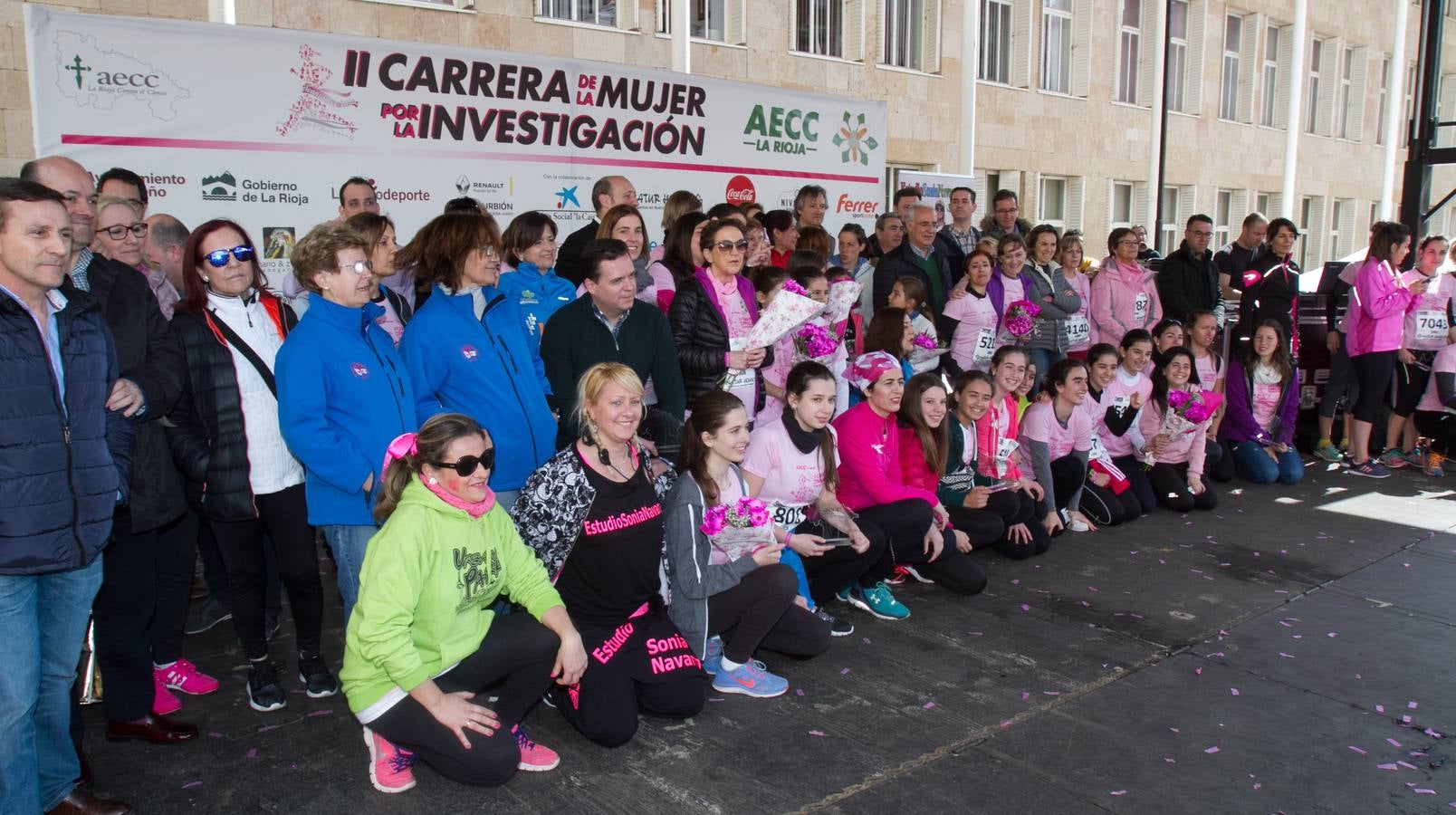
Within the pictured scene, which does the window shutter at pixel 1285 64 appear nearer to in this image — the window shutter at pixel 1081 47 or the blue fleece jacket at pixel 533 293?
the window shutter at pixel 1081 47

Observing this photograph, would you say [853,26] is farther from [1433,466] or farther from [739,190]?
[1433,466]

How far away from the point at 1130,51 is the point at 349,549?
21247 millimetres

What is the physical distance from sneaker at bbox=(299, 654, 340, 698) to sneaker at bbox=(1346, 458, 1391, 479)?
8.41 metres

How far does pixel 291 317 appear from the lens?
4223 mm

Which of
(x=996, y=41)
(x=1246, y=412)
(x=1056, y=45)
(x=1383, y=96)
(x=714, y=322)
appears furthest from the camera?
(x=1383, y=96)

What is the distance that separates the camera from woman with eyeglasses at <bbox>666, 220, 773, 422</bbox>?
5.44 metres

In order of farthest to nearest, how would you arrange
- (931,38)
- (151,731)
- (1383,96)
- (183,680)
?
(1383,96) → (931,38) → (183,680) → (151,731)

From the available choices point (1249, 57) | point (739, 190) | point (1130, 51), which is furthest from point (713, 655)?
point (1249, 57)

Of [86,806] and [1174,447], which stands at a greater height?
[1174,447]

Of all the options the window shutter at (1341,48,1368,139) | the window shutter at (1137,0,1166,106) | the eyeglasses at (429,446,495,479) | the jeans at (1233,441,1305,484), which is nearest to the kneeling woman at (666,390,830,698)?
the eyeglasses at (429,446,495,479)

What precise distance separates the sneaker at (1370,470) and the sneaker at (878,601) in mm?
5699

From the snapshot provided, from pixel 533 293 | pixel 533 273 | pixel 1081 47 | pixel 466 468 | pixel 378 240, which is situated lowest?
pixel 466 468

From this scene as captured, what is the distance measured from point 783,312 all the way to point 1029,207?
47.4 feet

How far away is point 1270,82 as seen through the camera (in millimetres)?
24719
